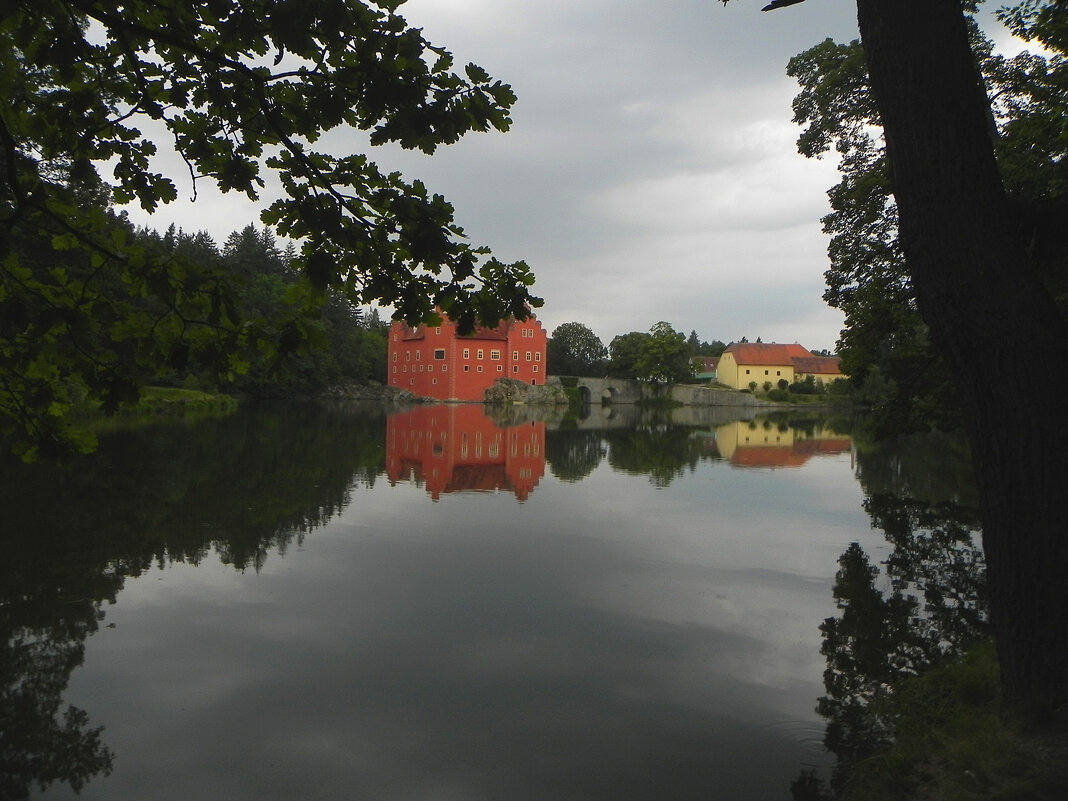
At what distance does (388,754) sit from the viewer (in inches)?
193

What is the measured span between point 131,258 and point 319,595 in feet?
17.7

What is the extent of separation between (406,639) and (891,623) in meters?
4.36

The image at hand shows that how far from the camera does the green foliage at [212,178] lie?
131 inches

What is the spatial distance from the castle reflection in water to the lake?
5.13ft

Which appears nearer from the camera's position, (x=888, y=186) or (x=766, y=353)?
(x=888, y=186)

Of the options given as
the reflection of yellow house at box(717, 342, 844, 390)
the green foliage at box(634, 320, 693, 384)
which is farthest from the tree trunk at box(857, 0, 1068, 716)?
the reflection of yellow house at box(717, 342, 844, 390)

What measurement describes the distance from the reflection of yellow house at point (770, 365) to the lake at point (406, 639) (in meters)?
84.4

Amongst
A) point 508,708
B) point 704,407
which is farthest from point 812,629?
point 704,407

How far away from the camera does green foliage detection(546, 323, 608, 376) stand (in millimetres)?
92500

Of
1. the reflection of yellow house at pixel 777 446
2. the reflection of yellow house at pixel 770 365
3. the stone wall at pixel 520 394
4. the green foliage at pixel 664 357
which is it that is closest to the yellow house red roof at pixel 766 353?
the reflection of yellow house at pixel 770 365

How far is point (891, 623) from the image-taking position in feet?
24.5

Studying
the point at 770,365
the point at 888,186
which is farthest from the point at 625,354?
the point at 888,186

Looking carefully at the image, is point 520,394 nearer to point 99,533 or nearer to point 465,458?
point 465,458

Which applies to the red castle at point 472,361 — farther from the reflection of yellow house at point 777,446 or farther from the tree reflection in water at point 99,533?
the tree reflection in water at point 99,533
